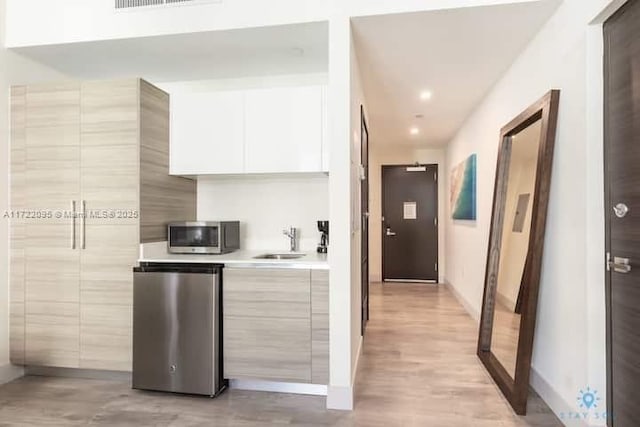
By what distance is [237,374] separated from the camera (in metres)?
2.60

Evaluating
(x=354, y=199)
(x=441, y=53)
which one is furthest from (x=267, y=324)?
(x=441, y=53)

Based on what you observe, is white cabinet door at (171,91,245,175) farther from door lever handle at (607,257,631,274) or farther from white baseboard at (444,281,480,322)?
white baseboard at (444,281,480,322)

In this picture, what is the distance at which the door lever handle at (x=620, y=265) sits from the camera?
1.75 metres

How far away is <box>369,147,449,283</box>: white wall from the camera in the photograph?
6.76m

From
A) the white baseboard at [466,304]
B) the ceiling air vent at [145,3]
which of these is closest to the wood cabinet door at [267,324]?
the ceiling air vent at [145,3]

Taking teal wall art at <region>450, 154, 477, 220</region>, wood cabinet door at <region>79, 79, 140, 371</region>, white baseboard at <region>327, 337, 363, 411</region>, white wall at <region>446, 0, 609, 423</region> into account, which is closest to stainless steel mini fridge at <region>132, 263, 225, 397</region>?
wood cabinet door at <region>79, 79, 140, 371</region>

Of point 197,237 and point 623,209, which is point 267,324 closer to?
point 197,237

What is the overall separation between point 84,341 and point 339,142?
7.71 feet

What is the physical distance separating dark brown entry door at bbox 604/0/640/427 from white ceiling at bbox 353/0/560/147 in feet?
2.13

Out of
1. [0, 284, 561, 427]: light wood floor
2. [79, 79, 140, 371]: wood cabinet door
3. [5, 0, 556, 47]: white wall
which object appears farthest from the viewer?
[79, 79, 140, 371]: wood cabinet door

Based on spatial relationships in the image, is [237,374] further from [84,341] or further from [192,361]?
[84,341]

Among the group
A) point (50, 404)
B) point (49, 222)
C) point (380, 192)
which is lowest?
point (50, 404)

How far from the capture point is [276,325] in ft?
8.39

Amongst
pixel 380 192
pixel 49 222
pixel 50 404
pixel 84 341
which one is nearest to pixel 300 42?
pixel 49 222
